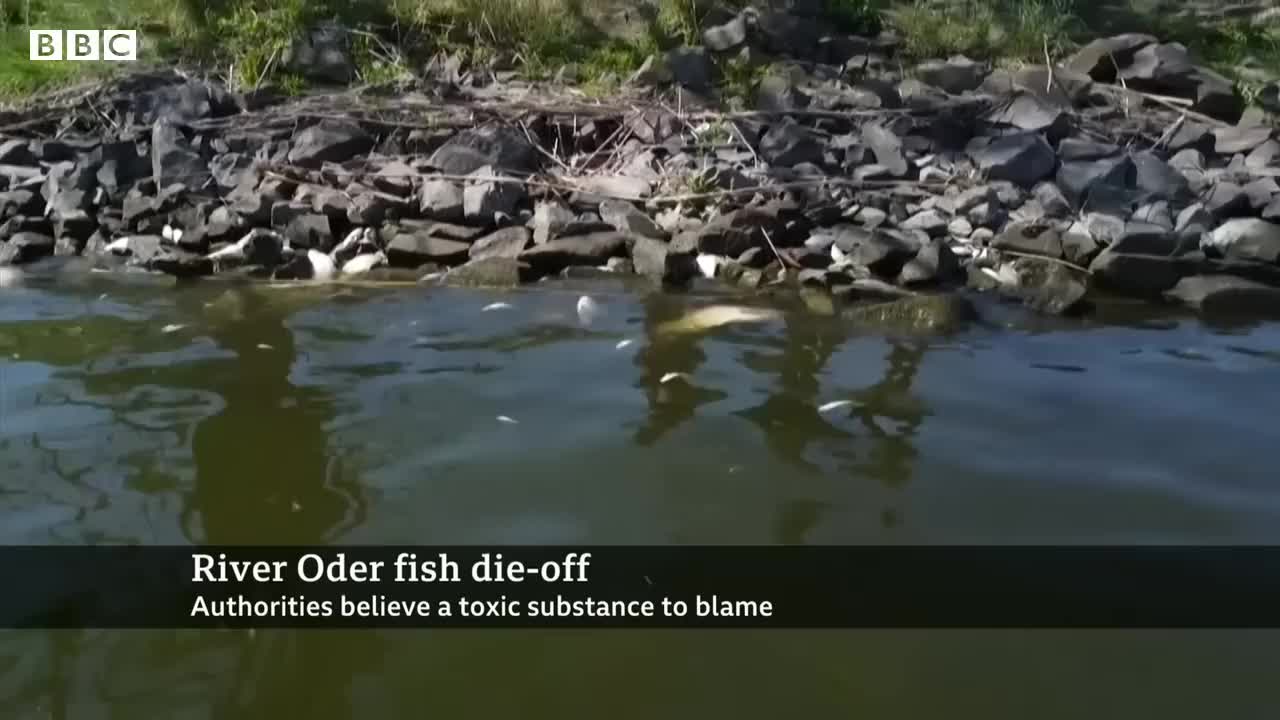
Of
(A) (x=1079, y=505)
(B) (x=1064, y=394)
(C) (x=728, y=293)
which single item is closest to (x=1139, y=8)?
(C) (x=728, y=293)

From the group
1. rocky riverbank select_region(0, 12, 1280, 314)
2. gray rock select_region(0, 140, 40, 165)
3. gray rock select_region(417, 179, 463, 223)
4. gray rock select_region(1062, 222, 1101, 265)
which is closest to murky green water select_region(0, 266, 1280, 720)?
rocky riverbank select_region(0, 12, 1280, 314)

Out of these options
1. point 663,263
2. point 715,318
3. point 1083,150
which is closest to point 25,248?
point 663,263

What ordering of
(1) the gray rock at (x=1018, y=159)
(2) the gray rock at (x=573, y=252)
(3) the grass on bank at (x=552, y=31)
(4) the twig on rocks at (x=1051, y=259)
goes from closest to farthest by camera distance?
(4) the twig on rocks at (x=1051, y=259)
(2) the gray rock at (x=573, y=252)
(1) the gray rock at (x=1018, y=159)
(3) the grass on bank at (x=552, y=31)

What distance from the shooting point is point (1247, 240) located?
624 cm

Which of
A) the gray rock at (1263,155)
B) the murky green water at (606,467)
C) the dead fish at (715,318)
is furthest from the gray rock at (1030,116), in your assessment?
the dead fish at (715,318)

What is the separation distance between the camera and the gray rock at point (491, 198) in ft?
22.5

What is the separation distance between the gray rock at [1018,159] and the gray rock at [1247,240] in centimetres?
112

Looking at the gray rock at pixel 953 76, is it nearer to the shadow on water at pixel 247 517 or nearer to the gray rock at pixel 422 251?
the gray rock at pixel 422 251

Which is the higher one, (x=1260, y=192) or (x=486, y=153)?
(x=1260, y=192)

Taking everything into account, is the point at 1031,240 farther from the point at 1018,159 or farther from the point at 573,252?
the point at 573,252

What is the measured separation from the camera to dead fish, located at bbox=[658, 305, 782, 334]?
5418 mm

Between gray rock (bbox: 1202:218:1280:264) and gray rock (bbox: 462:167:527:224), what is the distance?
3.77 m

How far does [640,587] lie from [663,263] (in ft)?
10.1

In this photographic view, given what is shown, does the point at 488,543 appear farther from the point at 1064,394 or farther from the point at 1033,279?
the point at 1033,279
